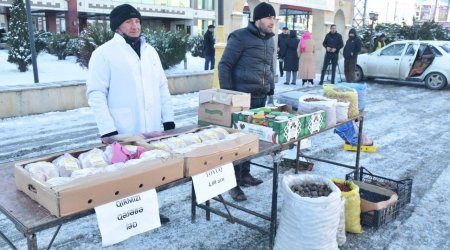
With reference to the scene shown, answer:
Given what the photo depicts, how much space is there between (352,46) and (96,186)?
1151cm

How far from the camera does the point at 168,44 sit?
1222 cm

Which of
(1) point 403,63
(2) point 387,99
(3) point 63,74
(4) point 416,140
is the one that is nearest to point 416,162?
(4) point 416,140

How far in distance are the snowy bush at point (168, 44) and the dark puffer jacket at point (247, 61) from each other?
8.55 metres

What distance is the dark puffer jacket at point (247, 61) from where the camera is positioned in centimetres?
377

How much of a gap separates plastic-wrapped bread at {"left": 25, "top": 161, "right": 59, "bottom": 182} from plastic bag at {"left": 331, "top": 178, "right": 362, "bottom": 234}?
7.54 ft

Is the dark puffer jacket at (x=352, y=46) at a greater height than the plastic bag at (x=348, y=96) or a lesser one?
greater

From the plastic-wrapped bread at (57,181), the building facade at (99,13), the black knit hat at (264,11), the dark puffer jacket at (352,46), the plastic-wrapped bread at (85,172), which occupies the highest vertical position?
the building facade at (99,13)

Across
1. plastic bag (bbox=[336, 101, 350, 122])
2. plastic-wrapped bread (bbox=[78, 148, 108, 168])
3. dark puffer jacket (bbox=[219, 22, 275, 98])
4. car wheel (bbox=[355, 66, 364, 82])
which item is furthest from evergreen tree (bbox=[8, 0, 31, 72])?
plastic-wrapped bread (bbox=[78, 148, 108, 168])

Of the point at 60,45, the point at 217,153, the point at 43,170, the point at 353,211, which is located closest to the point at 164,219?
the point at 217,153

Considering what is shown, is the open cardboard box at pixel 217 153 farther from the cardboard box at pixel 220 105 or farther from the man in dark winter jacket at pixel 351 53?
the man in dark winter jacket at pixel 351 53

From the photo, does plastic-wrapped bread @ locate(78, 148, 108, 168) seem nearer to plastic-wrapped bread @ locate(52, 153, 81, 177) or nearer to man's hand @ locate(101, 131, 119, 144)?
plastic-wrapped bread @ locate(52, 153, 81, 177)

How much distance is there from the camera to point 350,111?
401 centimetres

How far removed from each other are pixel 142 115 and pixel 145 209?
118cm

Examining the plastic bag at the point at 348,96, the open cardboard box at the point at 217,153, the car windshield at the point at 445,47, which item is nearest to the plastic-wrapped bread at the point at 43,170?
the open cardboard box at the point at 217,153
